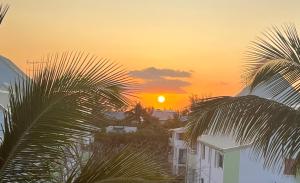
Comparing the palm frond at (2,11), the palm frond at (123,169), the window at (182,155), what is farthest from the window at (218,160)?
the palm frond at (2,11)

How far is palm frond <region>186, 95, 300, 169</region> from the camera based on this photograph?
356 inches

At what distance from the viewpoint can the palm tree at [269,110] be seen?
9091 millimetres

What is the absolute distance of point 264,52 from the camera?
31.4ft

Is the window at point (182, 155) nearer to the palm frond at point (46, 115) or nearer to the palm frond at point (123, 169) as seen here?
the palm frond at point (123, 169)

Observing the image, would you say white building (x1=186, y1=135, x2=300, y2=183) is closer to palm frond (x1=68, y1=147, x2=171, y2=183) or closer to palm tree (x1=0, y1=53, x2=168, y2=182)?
palm frond (x1=68, y1=147, x2=171, y2=183)

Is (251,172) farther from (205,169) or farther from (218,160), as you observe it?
(205,169)

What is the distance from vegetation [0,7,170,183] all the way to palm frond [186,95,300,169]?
13.5 feet

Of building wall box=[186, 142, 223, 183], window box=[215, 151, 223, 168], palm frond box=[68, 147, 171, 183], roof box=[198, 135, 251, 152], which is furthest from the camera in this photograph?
building wall box=[186, 142, 223, 183]

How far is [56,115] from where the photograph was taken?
199 inches

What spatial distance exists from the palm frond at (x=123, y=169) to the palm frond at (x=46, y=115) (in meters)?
0.35

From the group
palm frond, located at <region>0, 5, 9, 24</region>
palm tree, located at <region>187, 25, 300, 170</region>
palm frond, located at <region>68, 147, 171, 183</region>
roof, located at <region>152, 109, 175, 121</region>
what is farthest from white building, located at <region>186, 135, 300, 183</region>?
roof, located at <region>152, 109, 175, 121</region>

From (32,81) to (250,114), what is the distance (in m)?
5.00

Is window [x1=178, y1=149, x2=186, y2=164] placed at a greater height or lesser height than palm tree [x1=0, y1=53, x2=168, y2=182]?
greater

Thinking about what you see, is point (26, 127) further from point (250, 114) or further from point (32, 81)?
point (250, 114)
